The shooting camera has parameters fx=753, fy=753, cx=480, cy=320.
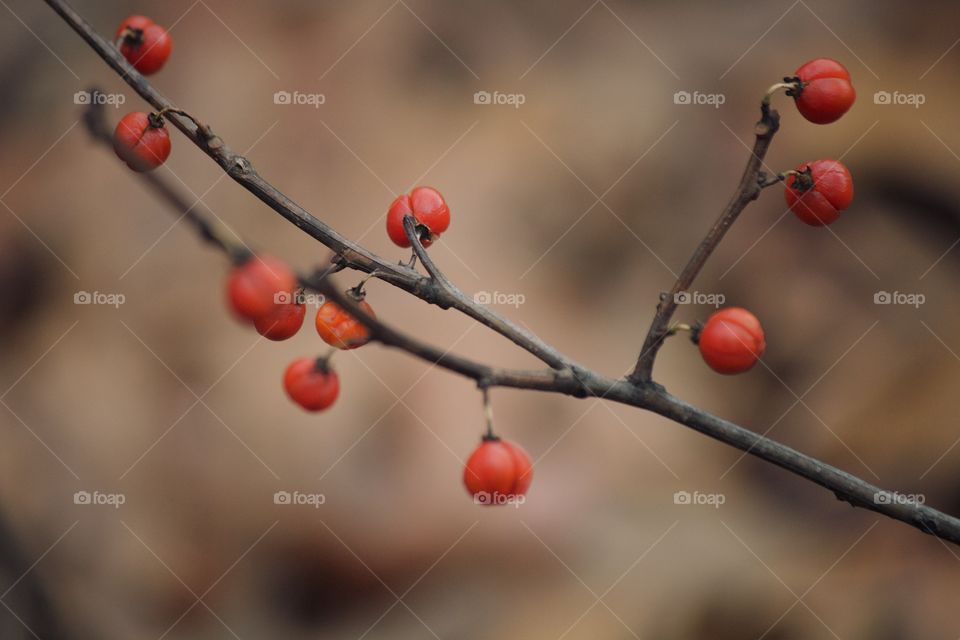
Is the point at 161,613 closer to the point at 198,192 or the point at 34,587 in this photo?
the point at 34,587

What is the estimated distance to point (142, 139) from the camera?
746 mm

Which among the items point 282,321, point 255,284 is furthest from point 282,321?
point 255,284

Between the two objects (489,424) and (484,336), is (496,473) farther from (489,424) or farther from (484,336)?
(484,336)

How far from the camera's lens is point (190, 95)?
2105mm

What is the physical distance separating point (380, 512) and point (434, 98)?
1141mm

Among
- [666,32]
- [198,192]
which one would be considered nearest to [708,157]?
[666,32]

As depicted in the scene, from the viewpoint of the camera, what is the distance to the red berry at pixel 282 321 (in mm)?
641

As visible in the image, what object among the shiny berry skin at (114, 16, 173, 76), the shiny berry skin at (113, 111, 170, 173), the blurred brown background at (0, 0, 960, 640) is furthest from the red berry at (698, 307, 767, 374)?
the blurred brown background at (0, 0, 960, 640)

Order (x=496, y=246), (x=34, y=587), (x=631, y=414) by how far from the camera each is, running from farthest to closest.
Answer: (x=496, y=246) < (x=631, y=414) < (x=34, y=587)

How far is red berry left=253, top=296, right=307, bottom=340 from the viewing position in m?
0.64

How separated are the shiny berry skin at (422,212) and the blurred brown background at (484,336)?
102 centimetres

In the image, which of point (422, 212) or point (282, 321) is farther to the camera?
point (422, 212)

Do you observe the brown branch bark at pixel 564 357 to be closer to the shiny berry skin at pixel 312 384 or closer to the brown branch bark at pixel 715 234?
the brown branch bark at pixel 715 234

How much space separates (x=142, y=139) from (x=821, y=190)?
69 cm
